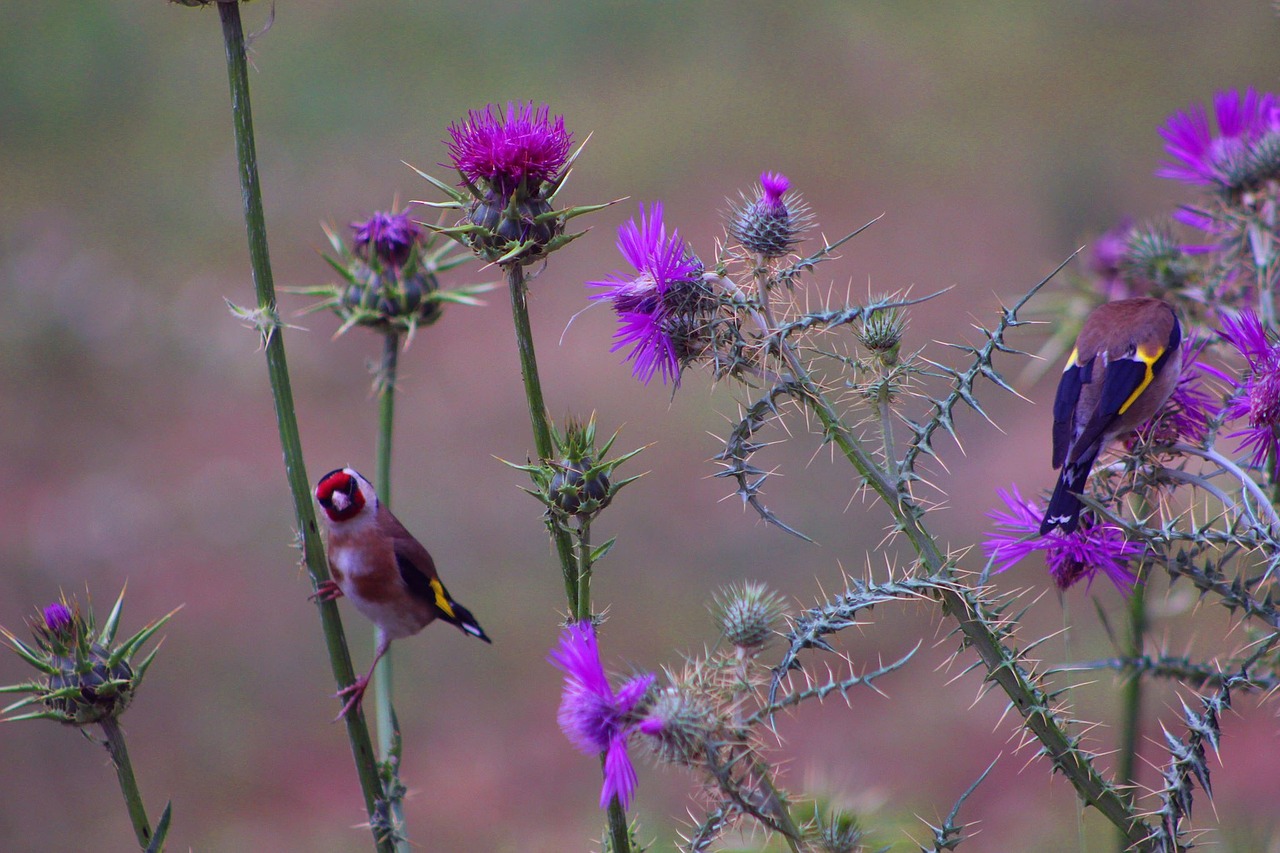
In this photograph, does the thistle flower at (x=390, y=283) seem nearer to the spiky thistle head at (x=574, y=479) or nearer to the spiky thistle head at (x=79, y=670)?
the spiky thistle head at (x=574, y=479)

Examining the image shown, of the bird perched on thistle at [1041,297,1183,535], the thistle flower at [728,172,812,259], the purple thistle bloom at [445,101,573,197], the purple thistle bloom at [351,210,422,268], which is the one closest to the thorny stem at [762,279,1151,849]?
the thistle flower at [728,172,812,259]

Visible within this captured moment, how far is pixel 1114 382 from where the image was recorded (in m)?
2.77

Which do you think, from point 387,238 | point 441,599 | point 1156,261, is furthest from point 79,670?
point 1156,261

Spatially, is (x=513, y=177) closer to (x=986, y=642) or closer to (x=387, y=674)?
(x=387, y=674)

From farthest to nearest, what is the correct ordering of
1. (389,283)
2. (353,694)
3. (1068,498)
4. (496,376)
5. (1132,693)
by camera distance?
(496,376)
(389,283)
(1132,693)
(1068,498)
(353,694)

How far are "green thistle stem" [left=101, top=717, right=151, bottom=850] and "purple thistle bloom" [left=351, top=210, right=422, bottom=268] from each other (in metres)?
1.86

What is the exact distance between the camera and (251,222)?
7.31 ft

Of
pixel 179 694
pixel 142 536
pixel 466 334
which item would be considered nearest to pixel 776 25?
pixel 466 334

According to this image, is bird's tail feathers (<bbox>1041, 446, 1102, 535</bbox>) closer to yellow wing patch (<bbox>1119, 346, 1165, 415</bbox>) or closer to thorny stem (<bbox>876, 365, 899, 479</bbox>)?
yellow wing patch (<bbox>1119, 346, 1165, 415</bbox>)

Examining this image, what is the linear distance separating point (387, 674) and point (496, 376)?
1161 centimetres

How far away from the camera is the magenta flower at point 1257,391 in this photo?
2.49 m

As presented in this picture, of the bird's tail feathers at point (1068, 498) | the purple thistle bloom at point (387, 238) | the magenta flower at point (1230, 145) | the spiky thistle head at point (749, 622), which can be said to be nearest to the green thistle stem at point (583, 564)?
the spiky thistle head at point (749, 622)

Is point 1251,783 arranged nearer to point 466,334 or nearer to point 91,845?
point 91,845

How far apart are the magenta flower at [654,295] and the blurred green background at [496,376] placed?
51.9 inches
